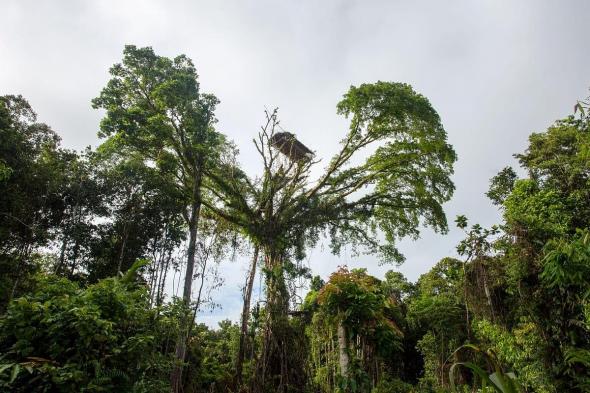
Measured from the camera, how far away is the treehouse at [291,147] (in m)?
12.6

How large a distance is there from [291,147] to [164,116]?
163 inches

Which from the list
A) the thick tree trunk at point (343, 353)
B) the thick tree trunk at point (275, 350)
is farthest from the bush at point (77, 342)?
the thick tree trunk at point (343, 353)

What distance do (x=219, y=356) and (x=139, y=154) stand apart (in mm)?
6386

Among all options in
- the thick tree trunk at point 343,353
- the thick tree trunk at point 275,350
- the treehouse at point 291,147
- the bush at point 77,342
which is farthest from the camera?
the treehouse at point 291,147

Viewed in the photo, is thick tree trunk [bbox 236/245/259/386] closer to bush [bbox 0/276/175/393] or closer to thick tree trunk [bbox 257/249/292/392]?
thick tree trunk [bbox 257/249/292/392]

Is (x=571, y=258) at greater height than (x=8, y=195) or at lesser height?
lesser

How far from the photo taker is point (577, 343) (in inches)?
196

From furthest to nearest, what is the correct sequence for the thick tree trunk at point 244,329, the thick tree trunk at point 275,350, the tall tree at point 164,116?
the tall tree at point 164,116 → the thick tree trunk at point 244,329 → the thick tree trunk at point 275,350

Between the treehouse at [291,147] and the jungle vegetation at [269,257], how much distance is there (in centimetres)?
9

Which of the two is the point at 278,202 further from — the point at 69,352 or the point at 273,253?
the point at 69,352

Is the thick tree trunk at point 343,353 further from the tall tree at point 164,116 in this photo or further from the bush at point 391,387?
the tall tree at point 164,116

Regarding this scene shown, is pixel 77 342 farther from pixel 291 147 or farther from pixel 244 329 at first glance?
pixel 291 147

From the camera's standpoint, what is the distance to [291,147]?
41.5ft

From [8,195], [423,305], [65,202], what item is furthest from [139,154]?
[423,305]
